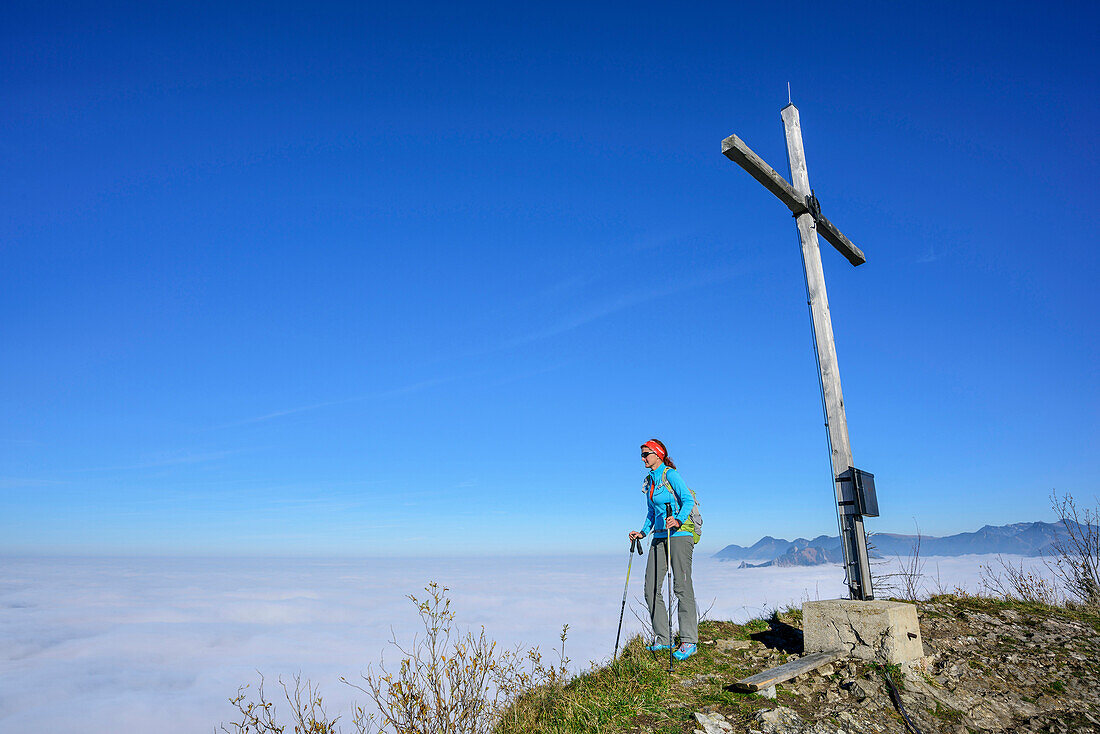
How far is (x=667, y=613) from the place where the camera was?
6.83 m

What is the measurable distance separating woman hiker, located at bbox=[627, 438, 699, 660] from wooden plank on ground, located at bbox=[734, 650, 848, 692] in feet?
3.45

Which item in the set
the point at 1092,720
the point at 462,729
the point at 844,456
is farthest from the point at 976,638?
the point at 462,729

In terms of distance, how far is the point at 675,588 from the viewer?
6652 millimetres

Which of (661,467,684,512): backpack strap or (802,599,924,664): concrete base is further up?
(661,467,684,512): backpack strap

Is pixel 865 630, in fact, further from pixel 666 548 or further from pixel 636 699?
pixel 636 699

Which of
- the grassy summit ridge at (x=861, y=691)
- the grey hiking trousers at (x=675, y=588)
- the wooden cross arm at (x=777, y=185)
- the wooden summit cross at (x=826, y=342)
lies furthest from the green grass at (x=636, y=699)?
the wooden cross arm at (x=777, y=185)

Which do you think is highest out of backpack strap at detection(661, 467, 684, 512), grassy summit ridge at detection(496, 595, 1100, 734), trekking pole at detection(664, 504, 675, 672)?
backpack strap at detection(661, 467, 684, 512)

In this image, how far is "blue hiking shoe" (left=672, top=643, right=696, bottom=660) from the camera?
6.51 meters

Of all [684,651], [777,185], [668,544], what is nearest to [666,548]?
[668,544]

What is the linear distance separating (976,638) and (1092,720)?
72.8 inches

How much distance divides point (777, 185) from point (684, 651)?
5.12 m

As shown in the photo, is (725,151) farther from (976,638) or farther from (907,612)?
(976,638)

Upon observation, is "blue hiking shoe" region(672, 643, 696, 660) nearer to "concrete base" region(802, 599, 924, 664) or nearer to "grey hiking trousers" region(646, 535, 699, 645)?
"grey hiking trousers" region(646, 535, 699, 645)

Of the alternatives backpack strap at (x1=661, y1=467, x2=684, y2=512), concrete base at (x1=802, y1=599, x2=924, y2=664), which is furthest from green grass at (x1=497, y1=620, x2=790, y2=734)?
backpack strap at (x1=661, y1=467, x2=684, y2=512)
